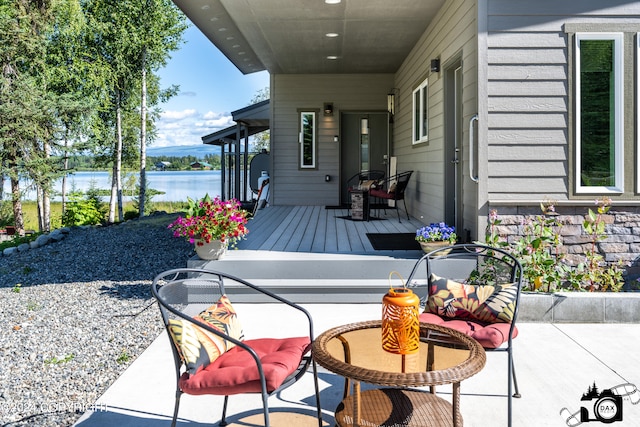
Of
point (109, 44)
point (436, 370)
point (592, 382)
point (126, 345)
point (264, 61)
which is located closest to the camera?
point (436, 370)

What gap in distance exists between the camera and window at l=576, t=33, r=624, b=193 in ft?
15.5

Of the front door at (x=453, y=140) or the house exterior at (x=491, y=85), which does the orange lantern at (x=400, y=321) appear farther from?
the front door at (x=453, y=140)

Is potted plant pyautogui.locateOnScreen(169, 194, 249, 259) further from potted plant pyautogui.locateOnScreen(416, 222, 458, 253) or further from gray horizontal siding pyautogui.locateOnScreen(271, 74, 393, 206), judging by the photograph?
gray horizontal siding pyautogui.locateOnScreen(271, 74, 393, 206)

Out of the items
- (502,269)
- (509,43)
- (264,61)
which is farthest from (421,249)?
(264,61)

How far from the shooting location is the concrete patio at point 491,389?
258 centimetres

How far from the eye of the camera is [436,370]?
2.00m

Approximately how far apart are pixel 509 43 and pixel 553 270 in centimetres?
199

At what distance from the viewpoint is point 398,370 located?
2.04 m

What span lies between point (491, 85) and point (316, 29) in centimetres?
354

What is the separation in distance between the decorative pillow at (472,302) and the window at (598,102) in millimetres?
2361

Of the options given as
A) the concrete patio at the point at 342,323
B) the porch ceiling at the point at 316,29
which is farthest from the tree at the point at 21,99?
the concrete patio at the point at 342,323

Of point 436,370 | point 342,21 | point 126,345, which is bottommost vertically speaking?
point 126,345

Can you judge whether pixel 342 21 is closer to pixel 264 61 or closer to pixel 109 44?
pixel 264 61

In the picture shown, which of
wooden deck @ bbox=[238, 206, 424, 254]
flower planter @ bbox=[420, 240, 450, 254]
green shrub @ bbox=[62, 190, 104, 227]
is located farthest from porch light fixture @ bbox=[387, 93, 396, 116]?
green shrub @ bbox=[62, 190, 104, 227]
